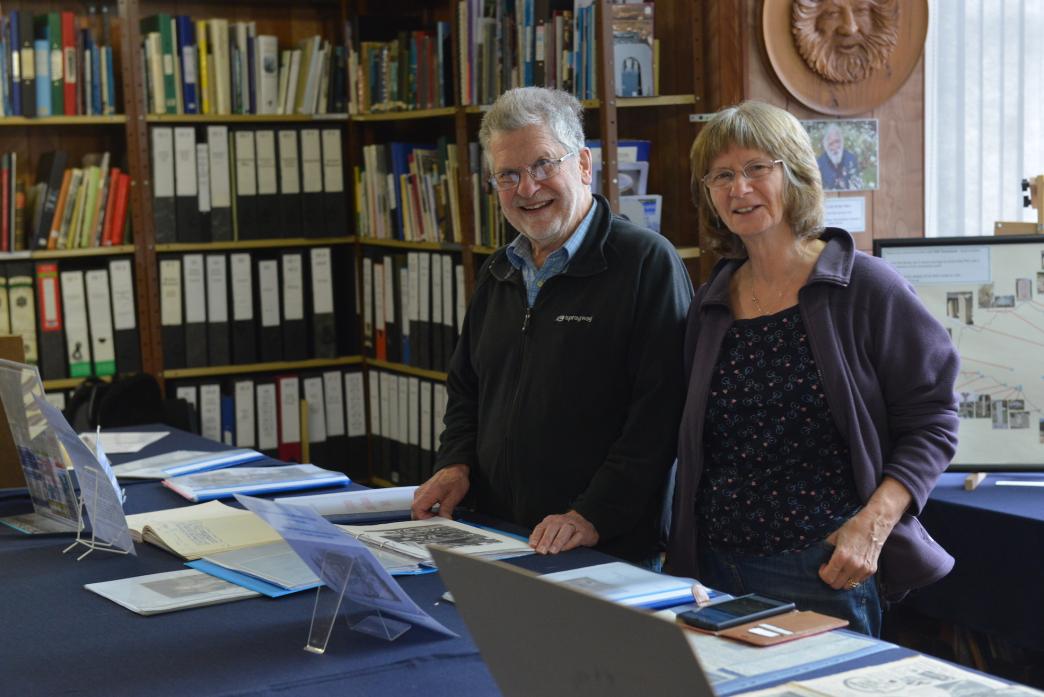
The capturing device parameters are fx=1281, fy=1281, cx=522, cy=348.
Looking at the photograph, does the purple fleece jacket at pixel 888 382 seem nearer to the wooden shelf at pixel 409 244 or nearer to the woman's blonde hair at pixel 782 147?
the woman's blonde hair at pixel 782 147

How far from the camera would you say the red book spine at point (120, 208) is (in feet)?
14.4

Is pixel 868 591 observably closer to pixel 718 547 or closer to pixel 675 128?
pixel 718 547

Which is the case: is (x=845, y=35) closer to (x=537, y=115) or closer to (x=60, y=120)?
(x=537, y=115)

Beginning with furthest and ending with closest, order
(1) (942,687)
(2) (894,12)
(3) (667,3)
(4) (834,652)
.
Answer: (3) (667,3), (2) (894,12), (4) (834,652), (1) (942,687)

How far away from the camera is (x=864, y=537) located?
6.25 ft

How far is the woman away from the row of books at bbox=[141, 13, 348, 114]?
111 inches

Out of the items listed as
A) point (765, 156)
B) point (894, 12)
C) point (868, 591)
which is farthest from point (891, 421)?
point (894, 12)

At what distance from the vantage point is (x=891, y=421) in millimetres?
1985

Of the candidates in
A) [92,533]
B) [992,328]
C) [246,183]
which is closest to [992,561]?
[992,328]

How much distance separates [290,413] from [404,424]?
0.46 metres

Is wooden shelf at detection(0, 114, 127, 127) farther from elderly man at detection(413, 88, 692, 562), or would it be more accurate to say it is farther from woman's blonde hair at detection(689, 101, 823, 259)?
woman's blonde hair at detection(689, 101, 823, 259)

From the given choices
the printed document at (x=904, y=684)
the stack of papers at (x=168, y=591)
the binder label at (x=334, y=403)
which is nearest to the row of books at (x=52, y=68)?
the binder label at (x=334, y=403)

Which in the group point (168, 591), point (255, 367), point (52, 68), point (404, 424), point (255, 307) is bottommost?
point (404, 424)

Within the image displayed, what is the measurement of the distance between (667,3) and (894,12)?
0.60 meters
